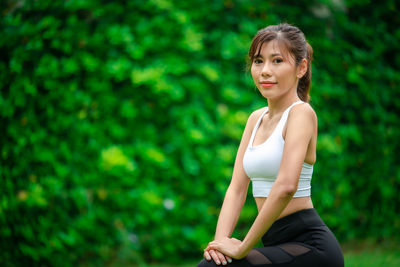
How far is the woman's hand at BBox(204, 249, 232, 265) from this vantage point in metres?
2.09

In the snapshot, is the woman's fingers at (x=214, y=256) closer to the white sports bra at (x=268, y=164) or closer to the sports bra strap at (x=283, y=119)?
the white sports bra at (x=268, y=164)

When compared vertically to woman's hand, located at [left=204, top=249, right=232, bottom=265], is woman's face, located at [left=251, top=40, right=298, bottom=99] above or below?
above

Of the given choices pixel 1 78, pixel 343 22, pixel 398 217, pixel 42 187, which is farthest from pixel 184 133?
pixel 398 217

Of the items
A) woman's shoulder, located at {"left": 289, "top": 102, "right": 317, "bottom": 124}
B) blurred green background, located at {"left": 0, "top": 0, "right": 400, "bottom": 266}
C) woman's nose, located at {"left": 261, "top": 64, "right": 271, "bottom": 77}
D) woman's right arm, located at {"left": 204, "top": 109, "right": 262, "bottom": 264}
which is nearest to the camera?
woman's shoulder, located at {"left": 289, "top": 102, "right": 317, "bottom": 124}

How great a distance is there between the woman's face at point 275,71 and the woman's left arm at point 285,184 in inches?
9.6

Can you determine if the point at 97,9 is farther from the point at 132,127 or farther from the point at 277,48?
the point at 277,48

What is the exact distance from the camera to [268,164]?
2176mm

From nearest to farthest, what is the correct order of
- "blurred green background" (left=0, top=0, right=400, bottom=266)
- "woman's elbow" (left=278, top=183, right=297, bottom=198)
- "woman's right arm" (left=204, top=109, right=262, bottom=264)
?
"woman's elbow" (left=278, top=183, right=297, bottom=198) → "woman's right arm" (left=204, top=109, right=262, bottom=264) → "blurred green background" (left=0, top=0, right=400, bottom=266)

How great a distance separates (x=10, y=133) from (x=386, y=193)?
415 cm

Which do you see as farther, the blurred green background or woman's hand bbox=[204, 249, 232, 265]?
the blurred green background

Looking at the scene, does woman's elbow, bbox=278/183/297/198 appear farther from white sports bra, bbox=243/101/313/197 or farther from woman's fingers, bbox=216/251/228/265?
woman's fingers, bbox=216/251/228/265

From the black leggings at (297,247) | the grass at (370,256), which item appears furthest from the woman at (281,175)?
the grass at (370,256)

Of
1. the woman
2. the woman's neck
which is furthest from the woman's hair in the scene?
the woman's neck

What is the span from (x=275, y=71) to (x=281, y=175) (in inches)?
22.0
